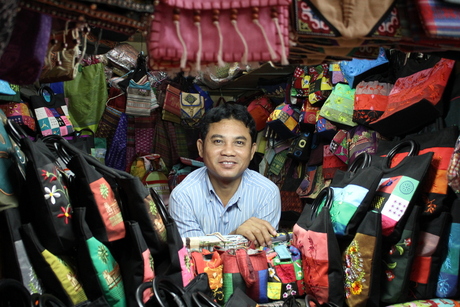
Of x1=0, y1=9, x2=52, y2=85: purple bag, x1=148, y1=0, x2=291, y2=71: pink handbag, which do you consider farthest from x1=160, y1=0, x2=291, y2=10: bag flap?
x1=0, y1=9, x2=52, y2=85: purple bag

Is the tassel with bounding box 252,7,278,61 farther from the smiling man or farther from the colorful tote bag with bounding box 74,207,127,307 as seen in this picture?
the smiling man

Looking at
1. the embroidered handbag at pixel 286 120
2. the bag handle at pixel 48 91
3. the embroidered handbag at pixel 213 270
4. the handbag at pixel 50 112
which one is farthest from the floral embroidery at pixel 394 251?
the bag handle at pixel 48 91

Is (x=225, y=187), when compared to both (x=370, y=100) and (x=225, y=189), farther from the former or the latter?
(x=370, y=100)

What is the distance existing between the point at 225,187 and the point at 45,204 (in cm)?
158

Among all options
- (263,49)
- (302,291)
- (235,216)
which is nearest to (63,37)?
(263,49)

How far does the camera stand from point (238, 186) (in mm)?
2775

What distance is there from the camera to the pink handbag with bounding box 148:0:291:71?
955 mm

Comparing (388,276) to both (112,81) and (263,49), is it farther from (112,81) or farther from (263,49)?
(112,81)

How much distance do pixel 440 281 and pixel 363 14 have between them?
1.25 m

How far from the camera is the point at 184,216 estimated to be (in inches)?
95.9

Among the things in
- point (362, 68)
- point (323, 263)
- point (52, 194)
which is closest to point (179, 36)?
point (52, 194)

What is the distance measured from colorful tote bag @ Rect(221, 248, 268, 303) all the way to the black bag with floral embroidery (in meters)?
0.61

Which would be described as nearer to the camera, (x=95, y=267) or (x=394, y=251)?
(x=95, y=267)

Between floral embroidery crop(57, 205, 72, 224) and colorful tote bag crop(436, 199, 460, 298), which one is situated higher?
floral embroidery crop(57, 205, 72, 224)
